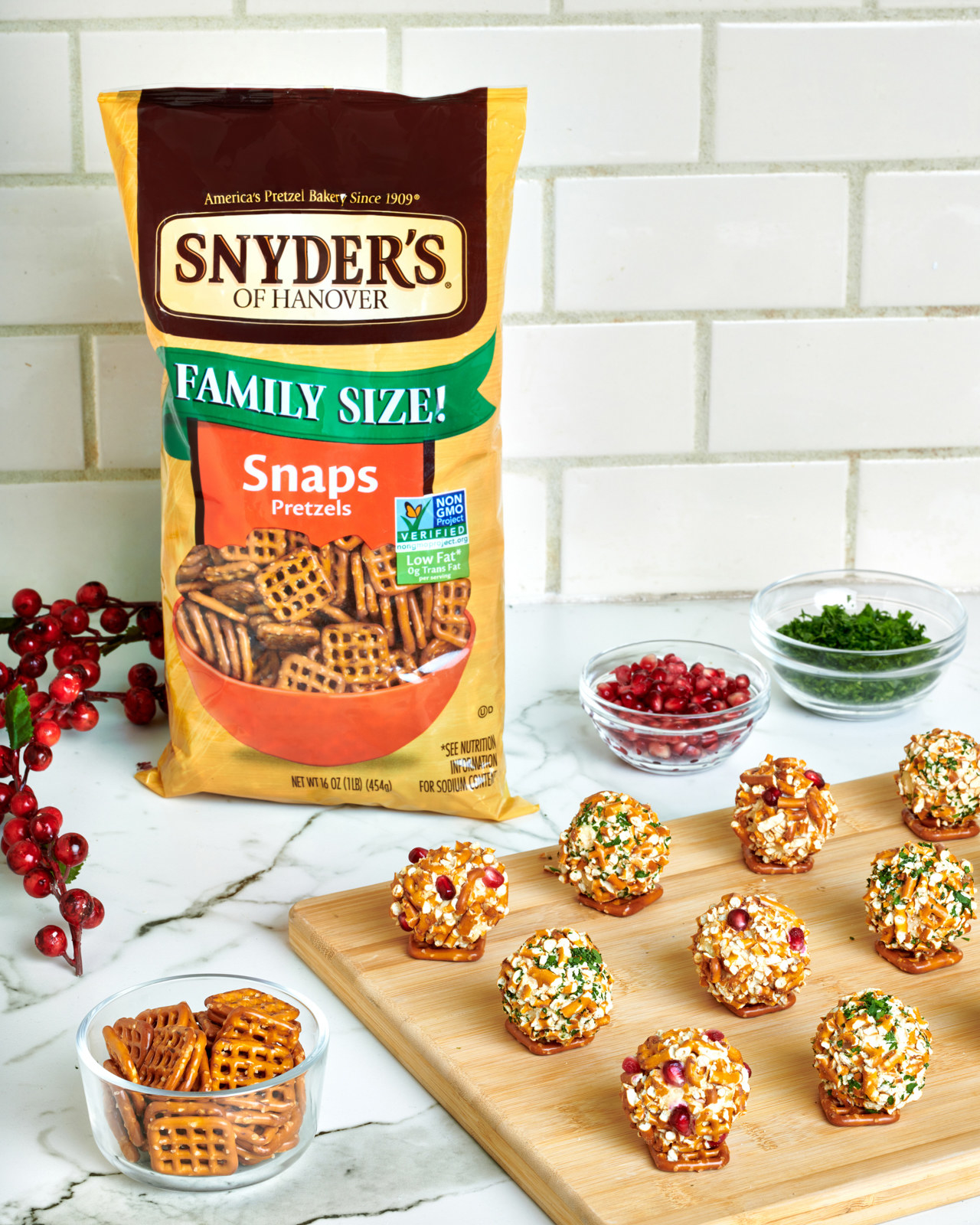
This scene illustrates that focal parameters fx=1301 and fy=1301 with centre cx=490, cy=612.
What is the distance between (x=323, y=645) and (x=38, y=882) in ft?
0.95

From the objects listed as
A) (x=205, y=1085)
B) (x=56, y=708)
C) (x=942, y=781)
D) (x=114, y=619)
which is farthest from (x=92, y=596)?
(x=942, y=781)

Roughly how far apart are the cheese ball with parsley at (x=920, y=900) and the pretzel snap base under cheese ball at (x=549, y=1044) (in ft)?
0.71

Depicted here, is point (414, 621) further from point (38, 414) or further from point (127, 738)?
point (38, 414)

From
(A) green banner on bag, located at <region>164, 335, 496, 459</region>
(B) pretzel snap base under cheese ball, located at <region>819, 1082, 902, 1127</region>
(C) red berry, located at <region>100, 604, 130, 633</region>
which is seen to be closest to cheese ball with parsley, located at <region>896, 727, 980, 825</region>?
(B) pretzel snap base under cheese ball, located at <region>819, 1082, 902, 1127</region>

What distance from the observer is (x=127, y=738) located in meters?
1.22

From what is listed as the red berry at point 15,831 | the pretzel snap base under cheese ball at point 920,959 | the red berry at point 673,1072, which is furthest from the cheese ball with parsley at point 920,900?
the red berry at point 15,831

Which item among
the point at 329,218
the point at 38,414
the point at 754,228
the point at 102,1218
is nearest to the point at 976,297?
the point at 754,228

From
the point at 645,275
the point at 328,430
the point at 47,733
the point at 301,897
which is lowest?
the point at 301,897

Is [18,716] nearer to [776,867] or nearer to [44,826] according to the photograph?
[44,826]

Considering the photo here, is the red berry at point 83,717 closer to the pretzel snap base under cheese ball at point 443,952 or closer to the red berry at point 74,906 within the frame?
the red berry at point 74,906

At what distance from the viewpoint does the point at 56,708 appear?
3.79 ft

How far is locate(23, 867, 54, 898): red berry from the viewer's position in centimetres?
91

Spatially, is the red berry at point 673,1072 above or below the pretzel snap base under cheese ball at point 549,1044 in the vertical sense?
above

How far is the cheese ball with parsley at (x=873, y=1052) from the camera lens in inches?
27.0
